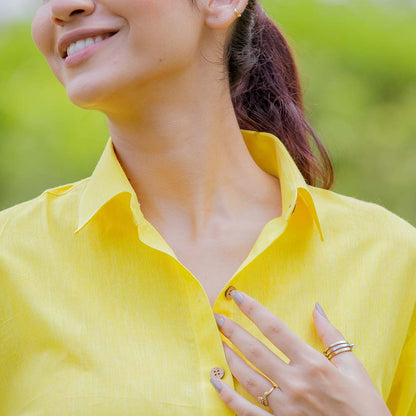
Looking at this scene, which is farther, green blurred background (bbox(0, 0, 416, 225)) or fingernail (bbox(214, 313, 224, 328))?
green blurred background (bbox(0, 0, 416, 225))

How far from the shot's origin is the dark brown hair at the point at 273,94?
219 centimetres

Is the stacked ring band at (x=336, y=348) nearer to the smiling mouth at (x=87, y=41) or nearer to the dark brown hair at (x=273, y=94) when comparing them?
the dark brown hair at (x=273, y=94)

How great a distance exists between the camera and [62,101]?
14.9 ft

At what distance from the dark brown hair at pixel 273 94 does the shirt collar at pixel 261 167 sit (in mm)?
95

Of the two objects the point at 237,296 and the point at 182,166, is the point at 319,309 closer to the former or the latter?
the point at 237,296

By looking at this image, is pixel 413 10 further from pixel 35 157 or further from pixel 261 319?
pixel 261 319

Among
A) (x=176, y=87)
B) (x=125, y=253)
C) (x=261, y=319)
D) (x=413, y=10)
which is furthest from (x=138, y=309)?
(x=413, y=10)

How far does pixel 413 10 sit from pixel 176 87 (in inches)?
144

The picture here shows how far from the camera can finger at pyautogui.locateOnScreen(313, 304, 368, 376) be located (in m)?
1.71

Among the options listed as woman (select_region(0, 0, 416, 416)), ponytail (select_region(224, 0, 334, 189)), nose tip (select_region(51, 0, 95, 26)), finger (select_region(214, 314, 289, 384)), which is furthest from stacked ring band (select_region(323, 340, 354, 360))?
nose tip (select_region(51, 0, 95, 26))

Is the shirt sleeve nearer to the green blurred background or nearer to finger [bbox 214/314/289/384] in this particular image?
finger [bbox 214/314/289/384]

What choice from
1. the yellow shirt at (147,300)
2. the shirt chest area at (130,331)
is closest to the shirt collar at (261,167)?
the yellow shirt at (147,300)

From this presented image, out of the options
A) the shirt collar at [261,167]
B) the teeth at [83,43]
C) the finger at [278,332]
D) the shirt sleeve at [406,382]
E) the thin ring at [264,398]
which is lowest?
the shirt sleeve at [406,382]

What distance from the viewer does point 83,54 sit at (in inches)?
70.7
